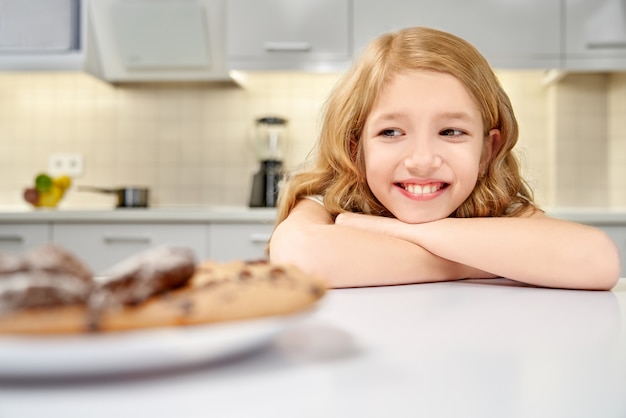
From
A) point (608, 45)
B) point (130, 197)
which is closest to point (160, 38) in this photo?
point (130, 197)

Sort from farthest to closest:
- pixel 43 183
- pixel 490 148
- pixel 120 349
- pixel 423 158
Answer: pixel 43 183
pixel 490 148
pixel 423 158
pixel 120 349

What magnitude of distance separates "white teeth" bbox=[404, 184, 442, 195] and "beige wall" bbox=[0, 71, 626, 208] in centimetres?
186

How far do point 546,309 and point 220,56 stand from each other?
7.57 ft

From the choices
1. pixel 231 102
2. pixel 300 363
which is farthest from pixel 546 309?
pixel 231 102

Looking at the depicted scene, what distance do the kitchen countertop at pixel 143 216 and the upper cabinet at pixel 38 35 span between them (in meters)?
0.66

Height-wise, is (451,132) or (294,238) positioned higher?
(451,132)

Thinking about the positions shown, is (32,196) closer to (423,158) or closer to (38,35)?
(38,35)

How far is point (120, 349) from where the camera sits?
0.97ft

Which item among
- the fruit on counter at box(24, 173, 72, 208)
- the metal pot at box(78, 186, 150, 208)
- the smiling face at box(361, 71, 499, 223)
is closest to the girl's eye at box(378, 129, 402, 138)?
the smiling face at box(361, 71, 499, 223)

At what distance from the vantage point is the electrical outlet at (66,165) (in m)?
3.02

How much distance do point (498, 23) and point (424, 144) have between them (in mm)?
1681

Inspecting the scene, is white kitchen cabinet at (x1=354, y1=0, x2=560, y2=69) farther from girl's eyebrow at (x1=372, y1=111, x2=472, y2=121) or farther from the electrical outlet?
girl's eyebrow at (x1=372, y1=111, x2=472, y2=121)

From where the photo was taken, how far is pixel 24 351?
0.29 m

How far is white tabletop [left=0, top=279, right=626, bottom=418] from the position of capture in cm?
29
